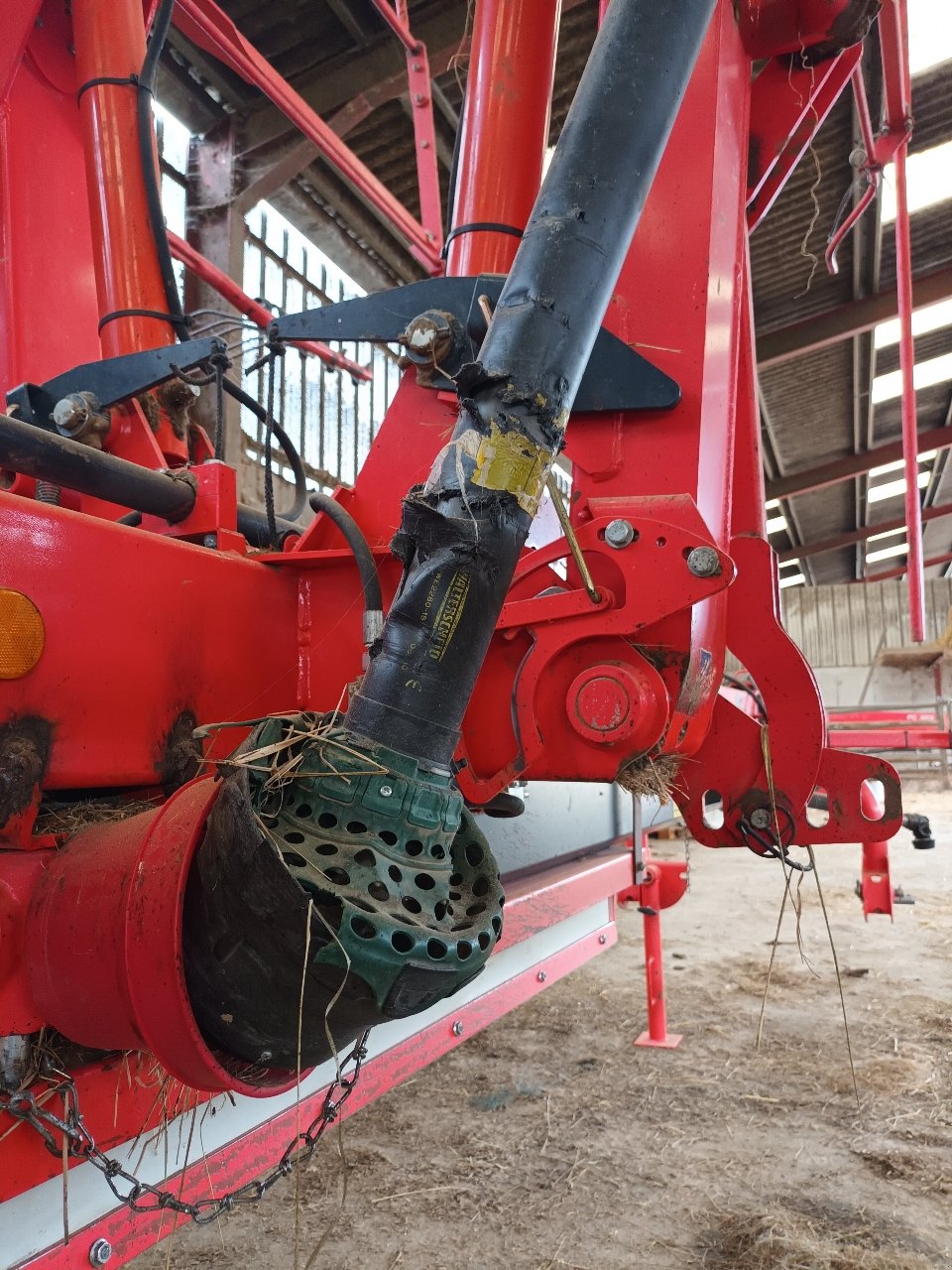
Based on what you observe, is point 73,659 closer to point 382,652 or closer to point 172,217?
point 382,652

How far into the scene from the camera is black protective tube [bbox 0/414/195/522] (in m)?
1.34

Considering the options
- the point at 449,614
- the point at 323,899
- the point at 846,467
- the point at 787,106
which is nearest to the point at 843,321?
the point at 846,467

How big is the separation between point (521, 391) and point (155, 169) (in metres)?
1.64

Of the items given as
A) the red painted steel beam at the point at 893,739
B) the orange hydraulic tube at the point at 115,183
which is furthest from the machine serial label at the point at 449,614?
the red painted steel beam at the point at 893,739

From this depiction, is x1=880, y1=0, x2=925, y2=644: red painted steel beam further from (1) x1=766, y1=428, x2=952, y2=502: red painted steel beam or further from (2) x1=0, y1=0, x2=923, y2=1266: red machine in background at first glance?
(1) x1=766, y1=428, x2=952, y2=502: red painted steel beam

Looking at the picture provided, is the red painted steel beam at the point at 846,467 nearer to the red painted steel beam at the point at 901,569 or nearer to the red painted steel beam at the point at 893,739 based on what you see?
the red painted steel beam at the point at 901,569

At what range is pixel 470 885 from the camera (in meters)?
0.89

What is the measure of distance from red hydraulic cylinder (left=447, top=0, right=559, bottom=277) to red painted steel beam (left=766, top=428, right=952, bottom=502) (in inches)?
517

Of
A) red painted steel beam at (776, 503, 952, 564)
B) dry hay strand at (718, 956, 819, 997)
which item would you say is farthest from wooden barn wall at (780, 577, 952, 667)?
dry hay strand at (718, 956, 819, 997)

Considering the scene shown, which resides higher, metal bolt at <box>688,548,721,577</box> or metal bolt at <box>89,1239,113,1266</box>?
metal bolt at <box>688,548,721,577</box>

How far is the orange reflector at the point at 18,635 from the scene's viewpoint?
107 cm

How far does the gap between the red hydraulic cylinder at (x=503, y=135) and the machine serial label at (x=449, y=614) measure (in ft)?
3.34

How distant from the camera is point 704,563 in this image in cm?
126

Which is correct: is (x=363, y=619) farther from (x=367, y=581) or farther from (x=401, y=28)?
(x=401, y=28)
